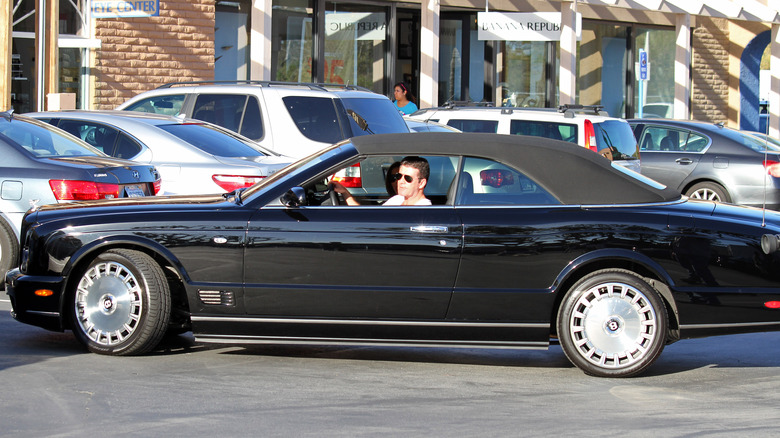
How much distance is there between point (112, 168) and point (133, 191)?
26cm

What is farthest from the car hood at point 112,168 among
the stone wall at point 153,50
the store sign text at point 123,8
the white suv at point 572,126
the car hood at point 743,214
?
the stone wall at point 153,50

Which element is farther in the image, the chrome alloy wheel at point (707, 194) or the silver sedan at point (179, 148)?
the chrome alloy wheel at point (707, 194)

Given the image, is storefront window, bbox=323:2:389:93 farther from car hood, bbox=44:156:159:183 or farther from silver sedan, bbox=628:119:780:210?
car hood, bbox=44:156:159:183

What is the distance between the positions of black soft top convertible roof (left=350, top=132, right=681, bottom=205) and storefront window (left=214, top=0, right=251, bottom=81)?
15965 mm

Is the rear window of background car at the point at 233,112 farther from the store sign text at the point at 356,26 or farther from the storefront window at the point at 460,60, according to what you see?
the storefront window at the point at 460,60

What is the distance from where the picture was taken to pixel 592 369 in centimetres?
663

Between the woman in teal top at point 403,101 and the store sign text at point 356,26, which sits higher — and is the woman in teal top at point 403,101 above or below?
below

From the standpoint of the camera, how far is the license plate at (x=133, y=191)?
9281mm

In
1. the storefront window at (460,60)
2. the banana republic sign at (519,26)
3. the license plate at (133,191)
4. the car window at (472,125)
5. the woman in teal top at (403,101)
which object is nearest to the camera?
the license plate at (133,191)

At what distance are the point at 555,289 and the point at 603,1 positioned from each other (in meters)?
22.8

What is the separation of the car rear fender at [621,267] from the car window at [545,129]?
740 centimetres

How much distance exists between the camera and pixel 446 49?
28438mm

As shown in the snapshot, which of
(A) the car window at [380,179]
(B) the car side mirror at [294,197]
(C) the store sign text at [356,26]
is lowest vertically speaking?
(B) the car side mirror at [294,197]

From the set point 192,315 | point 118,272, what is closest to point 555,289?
point 192,315
